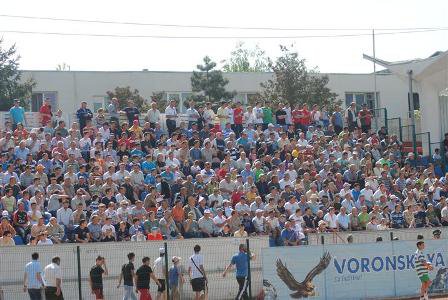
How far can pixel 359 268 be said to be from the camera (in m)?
28.8

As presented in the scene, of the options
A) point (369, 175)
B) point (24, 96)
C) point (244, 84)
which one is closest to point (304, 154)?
point (369, 175)

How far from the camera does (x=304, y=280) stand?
90.3 feet

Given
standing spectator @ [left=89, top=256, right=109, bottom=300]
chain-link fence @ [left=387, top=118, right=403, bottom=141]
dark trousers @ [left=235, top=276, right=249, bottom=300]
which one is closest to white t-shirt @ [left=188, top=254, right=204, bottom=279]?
dark trousers @ [left=235, top=276, right=249, bottom=300]

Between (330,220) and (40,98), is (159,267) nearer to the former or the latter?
(330,220)

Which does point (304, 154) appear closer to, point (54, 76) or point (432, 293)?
point (432, 293)

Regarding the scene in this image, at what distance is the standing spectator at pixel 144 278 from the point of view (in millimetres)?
25188

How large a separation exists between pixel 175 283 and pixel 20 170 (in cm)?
587

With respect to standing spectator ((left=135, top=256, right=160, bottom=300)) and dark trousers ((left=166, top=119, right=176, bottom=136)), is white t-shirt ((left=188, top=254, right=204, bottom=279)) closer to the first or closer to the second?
standing spectator ((left=135, top=256, right=160, bottom=300))

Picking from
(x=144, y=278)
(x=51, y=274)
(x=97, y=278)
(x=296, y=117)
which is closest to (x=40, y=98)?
(x=296, y=117)

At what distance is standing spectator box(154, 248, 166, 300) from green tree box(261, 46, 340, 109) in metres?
37.1

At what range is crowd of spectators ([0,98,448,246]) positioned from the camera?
87.9 feet

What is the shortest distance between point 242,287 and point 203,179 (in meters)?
4.73

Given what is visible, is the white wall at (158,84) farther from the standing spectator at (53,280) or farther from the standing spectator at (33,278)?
the standing spectator at (33,278)

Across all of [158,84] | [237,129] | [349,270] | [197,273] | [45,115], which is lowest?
[349,270]
